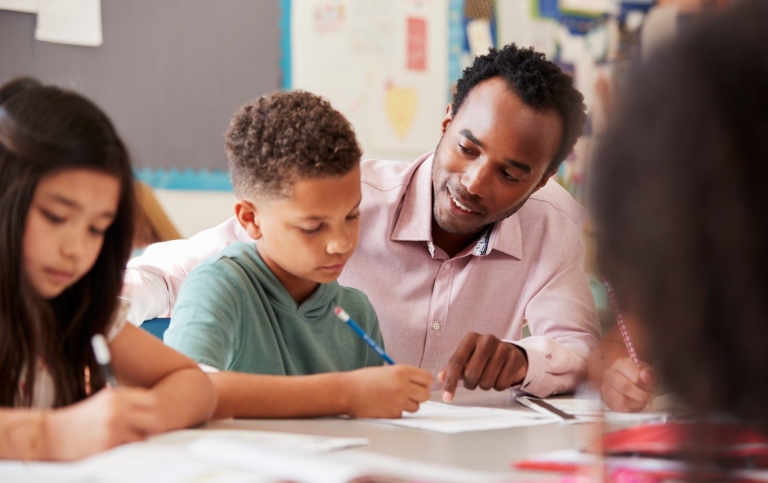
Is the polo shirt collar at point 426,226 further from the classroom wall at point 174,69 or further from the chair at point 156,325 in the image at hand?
the classroom wall at point 174,69

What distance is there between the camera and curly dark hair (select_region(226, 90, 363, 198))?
1.17 m

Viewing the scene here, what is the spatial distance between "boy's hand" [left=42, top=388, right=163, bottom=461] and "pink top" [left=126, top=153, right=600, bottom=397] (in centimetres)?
85

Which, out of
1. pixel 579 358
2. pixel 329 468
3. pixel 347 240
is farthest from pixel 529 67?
pixel 329 468

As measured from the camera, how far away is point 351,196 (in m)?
1.19

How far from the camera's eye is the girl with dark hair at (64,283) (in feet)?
2.47

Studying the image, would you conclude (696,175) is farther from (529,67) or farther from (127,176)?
(529,67)

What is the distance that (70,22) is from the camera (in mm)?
2010

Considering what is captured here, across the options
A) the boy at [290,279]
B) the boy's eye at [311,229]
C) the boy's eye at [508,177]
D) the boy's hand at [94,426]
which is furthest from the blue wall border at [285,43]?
the boy's hand at [94,426]

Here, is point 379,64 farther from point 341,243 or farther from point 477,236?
point 341,243

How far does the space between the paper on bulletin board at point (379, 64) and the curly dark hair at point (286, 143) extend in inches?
50.4

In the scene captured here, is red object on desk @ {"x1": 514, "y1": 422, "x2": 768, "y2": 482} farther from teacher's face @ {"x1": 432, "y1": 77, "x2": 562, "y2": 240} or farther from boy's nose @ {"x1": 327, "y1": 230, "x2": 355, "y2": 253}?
teacher's face @ {"x1": 432, "y1": 77, "x2": 562, "y2": 240}

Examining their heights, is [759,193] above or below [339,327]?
above

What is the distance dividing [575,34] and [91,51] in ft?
6.21

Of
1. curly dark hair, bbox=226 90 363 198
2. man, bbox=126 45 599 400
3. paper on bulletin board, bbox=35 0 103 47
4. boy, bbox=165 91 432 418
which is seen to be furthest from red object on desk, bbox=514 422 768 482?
paper on bulletin board, bbox=35 0 103 47
